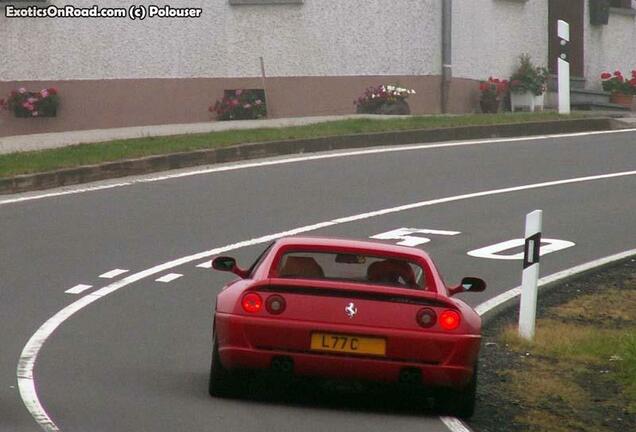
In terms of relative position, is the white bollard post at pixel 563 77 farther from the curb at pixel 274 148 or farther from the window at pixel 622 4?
the window at pixel 622 4

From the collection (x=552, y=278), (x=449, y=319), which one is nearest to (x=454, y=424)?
(x=449, y=319)

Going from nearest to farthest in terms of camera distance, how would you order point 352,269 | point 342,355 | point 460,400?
1. point 342,355
2. point 460,400
3. point 352,269

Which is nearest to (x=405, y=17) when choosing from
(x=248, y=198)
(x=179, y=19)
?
(x=179, y=19)

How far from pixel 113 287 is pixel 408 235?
15.2 ft

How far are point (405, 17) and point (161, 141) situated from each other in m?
9.02

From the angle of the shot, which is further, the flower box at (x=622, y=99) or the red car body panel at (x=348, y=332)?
the flower box at (x=622, y=99)

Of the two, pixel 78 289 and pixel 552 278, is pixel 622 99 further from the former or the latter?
pixel 78 289

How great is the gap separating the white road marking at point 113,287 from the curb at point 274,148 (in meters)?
3.77

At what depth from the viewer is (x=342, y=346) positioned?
32.4 feet

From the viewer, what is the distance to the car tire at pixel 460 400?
10.1 metres

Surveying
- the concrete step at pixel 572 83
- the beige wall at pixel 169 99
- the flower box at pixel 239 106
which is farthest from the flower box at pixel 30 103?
the concrete step at pixel 572 83

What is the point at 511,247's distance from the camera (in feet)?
59.4

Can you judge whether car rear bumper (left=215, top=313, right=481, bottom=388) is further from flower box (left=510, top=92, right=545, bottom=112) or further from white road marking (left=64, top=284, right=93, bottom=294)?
flower box (left=510, top=92, right=545, bottom=112)

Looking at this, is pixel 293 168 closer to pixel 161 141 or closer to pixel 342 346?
pixel 161 141
